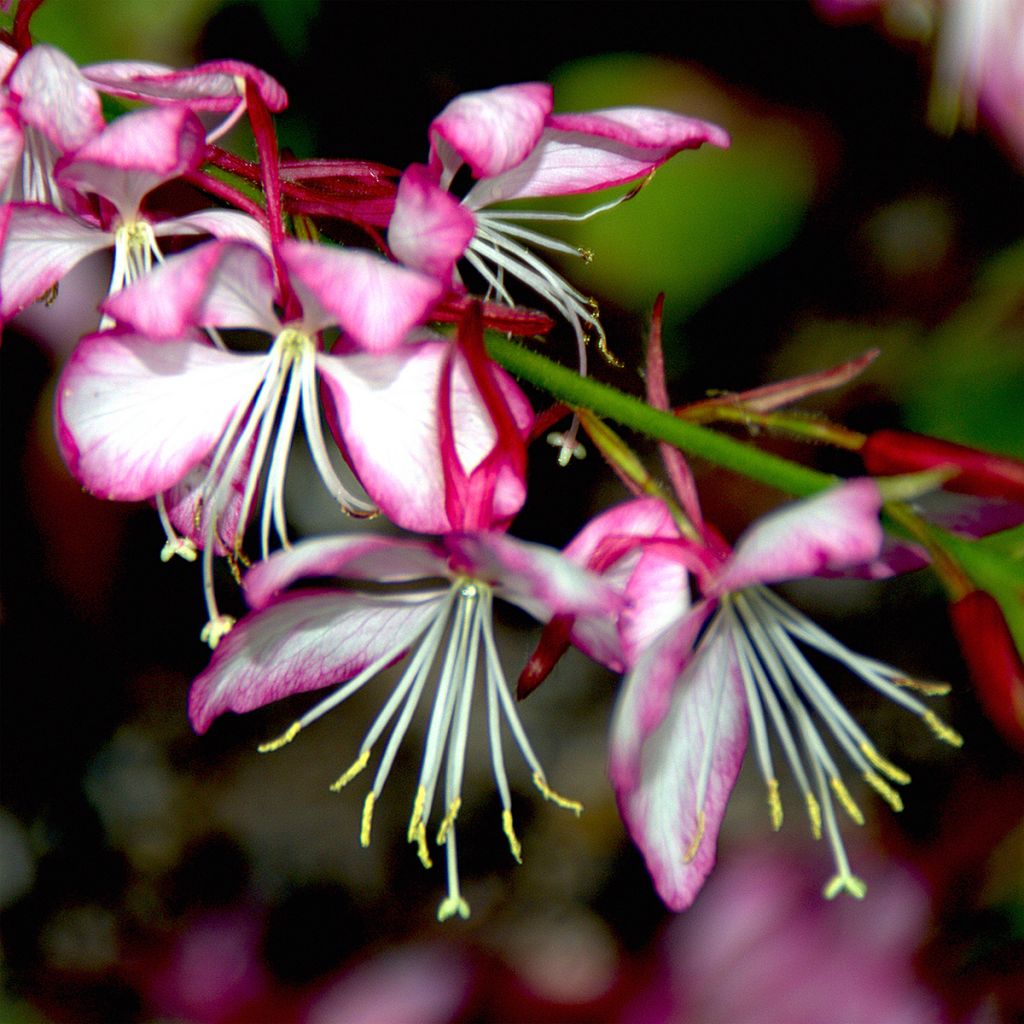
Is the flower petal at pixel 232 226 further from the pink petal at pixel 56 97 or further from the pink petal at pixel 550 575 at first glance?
the pink petal at pixel 550 575

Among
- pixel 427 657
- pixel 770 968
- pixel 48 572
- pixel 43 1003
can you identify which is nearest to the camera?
pixel 427 657

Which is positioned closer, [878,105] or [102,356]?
Result: [102,356]

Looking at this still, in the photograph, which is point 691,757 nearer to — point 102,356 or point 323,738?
point 102,356

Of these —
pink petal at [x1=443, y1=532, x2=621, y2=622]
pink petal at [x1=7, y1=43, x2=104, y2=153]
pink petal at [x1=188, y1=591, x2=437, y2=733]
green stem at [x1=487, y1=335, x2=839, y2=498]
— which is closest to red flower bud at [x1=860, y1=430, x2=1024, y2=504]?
green stem at [x1=487, y1=335, x2=839, y2=498]

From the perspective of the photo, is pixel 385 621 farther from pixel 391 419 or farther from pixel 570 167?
pixel 570 167

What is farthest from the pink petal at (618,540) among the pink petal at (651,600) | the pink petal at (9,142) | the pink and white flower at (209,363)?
the pink petal at (9,142)

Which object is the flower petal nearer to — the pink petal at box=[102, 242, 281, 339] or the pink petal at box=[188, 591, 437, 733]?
the pink petal at box=[102, 242, 281, 339]

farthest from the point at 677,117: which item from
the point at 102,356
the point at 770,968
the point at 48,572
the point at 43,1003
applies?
the point at 43,1003
